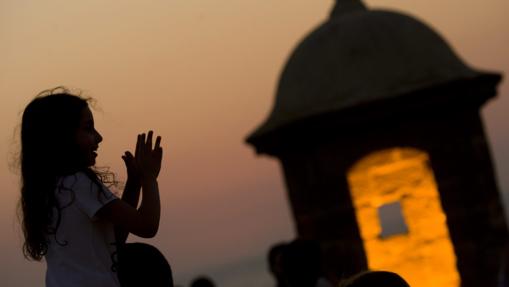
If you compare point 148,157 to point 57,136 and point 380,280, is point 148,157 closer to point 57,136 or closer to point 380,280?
point 57,136

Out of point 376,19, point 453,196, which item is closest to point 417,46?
point 376,19

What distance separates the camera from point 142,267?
3543 millimetres

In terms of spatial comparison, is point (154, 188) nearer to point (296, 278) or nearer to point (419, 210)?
point (296, 278)

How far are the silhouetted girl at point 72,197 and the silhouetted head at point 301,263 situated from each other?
210 centimetres

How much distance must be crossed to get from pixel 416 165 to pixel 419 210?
19.9 inches

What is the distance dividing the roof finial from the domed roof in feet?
1.09

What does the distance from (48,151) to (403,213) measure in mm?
9138

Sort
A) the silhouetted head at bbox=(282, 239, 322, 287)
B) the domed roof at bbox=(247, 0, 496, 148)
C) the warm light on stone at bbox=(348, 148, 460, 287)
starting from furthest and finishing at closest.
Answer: the warm light on stone at bbox=(348, 148, 460, 287) → the domed roof at bbox=(247, 0, 496, 148) → the silhouetted head at bbox=(282, 239, 322, 287)

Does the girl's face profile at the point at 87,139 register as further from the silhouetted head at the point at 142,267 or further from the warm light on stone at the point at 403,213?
the warm light on stone at the point at 403,213

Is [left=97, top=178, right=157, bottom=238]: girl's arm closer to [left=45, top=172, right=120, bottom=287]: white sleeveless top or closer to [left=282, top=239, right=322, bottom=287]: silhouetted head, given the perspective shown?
[left=45, top=172, right=120, bottom=287]: white sleeveless top

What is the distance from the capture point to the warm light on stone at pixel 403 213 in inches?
489

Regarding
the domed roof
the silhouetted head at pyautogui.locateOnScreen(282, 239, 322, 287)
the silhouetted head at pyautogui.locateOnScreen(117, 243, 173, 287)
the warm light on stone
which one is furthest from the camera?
the warm light on stone

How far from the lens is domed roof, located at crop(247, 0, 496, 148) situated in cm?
1219

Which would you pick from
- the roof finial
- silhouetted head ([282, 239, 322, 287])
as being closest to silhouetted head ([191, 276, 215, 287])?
silhouetted head ([282, 239, 322, 287])
